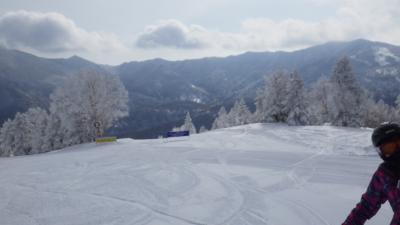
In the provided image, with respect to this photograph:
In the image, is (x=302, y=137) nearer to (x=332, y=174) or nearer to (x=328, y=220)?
(x=332, y=174)

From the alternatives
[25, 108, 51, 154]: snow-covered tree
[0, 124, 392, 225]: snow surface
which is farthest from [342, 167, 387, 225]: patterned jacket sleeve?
[25, 108, 51, 154]: snow-covered tree

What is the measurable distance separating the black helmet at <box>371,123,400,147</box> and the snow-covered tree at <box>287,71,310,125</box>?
41.1m

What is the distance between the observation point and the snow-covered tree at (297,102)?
43500mm

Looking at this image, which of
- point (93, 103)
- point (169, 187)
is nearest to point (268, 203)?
point (169, 187)

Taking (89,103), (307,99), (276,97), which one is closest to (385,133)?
(89,103)

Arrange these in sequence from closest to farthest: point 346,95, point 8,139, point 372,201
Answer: point 372,201, point 346,95, point 8,139

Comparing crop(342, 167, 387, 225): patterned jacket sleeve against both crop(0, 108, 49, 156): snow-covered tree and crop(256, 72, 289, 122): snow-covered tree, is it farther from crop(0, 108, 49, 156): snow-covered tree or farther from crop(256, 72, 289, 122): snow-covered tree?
crop(0, 108, 49, 156): snow-covered tree

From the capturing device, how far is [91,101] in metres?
40.7

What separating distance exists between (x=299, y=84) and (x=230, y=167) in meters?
30.4

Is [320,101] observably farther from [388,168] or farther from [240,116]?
[388,168]

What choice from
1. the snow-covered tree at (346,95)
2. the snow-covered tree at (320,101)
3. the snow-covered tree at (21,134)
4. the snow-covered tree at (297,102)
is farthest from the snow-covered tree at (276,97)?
the snow-covered tree at (21,134)

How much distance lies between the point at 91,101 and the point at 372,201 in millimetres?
40080

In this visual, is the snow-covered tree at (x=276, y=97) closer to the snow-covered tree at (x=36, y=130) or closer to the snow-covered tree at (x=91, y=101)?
the snow-covered tree at (x=91, y=101)

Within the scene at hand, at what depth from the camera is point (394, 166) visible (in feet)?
9.90
